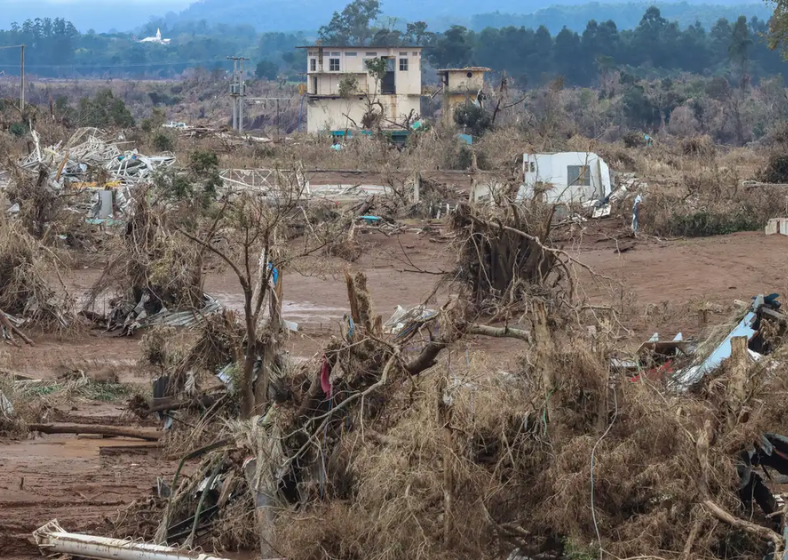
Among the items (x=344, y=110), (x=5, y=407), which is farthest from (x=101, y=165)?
(x=344, y=110)

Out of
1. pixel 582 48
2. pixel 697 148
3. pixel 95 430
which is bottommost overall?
pixel 95 430

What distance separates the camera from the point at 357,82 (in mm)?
56656

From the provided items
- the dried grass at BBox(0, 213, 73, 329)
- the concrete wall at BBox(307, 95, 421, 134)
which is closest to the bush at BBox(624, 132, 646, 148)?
the concrete wall at BBox(307, 95, 421, 134)

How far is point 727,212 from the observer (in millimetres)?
23750

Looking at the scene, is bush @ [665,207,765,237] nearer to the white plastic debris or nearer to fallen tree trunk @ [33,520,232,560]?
the white plastic debris

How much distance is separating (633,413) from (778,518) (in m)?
1.12

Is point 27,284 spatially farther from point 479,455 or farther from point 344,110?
point 344,110

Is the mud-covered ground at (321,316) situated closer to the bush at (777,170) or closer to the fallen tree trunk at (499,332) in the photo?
the fallen tree trunk at (499,332)

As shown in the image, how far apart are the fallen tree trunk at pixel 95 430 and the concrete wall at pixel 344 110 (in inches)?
1766

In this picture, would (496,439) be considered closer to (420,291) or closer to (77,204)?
(420,291)

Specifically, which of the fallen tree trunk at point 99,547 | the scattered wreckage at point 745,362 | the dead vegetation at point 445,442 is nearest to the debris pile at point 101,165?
the dead vegetation at point 445,442

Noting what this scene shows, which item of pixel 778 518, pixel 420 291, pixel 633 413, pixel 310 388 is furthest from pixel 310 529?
pixel 420 291

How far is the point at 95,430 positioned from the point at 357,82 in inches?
1810

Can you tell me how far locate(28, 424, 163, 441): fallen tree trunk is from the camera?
38.9 ft
